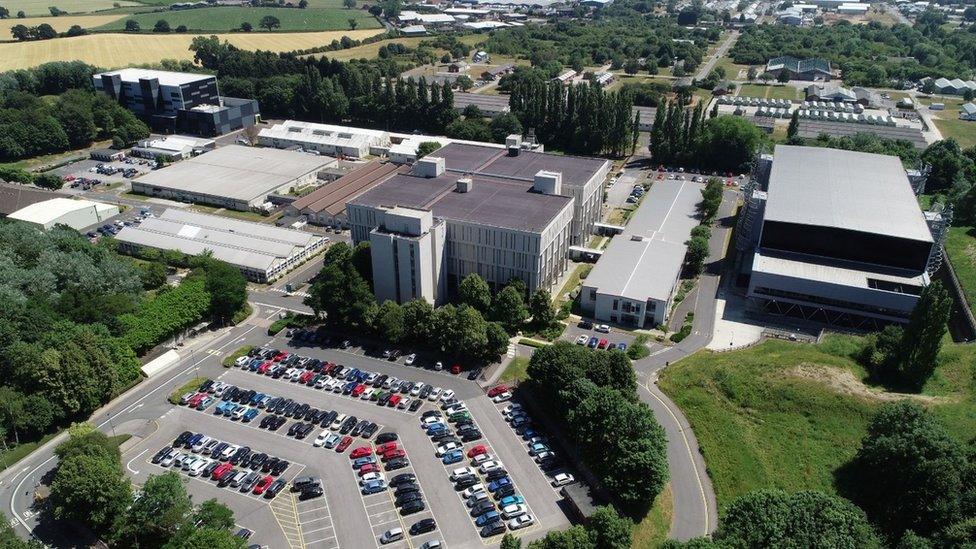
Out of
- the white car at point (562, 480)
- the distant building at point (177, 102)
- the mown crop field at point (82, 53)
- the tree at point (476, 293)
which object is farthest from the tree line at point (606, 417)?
the mown crop field at point (82, 53)

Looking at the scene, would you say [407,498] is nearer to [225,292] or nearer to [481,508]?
[481,508]

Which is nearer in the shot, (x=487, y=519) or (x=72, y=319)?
(x=487, y=519)

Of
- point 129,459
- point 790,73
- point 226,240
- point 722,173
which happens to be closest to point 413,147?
point 226,240

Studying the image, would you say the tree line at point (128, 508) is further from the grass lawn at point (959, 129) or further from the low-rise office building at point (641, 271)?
the grass lawn at point (959, 129)

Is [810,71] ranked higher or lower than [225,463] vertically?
higher

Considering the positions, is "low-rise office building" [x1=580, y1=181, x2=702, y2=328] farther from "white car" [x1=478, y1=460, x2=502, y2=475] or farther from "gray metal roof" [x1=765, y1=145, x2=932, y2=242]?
"white car" [x1=478, y1=460, x2=502, y2=475]

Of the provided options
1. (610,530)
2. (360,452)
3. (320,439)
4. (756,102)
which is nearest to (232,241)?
(320,439)
